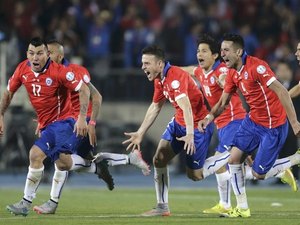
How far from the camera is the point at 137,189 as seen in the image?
21.8 m

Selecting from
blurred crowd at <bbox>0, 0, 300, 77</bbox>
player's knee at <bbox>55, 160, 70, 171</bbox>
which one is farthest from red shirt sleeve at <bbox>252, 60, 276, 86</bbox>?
blurred crowd at <bbox>0, 0, 300, 77</bbox>

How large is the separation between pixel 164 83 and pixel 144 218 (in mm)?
1685

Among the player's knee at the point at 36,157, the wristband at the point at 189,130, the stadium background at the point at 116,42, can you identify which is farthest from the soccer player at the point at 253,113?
the stadium background at the point at 116,42

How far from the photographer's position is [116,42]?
86.0 feet

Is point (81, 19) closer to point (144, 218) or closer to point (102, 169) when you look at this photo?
point (102, 169)

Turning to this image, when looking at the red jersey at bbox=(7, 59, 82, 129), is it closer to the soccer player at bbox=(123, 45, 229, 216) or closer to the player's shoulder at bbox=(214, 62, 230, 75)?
the soccer player at bbox=(123, 45, 229, 216)

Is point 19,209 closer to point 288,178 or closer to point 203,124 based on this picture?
point 203,124

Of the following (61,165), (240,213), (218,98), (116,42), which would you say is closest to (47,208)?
(61,165)

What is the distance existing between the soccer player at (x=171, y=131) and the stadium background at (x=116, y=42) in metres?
9.29

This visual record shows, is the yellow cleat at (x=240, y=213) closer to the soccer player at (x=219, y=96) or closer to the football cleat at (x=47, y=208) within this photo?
the soccer player at (x=219, y=96)

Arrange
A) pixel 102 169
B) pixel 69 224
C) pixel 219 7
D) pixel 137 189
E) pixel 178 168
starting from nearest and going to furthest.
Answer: pixel 69 224 → pixel 102 169 → pixel 137 189 → pixel 178 168 → pixel 219 7

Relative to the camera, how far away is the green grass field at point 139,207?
13.9m

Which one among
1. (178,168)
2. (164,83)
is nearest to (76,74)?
(164,83)

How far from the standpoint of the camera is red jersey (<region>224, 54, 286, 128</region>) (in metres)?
14.4
